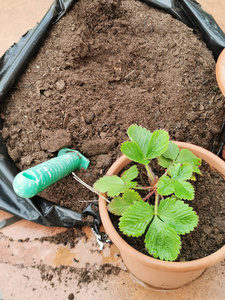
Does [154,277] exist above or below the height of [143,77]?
below

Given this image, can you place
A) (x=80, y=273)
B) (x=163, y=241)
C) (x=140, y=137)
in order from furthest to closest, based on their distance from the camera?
(x=80, y=273)
(x=140, y=137)
(x=163, y=241)

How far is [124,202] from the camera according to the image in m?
0.87

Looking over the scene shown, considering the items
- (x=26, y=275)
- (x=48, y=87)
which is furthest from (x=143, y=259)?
(x=48, y=87)

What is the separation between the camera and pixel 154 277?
3.25 ft

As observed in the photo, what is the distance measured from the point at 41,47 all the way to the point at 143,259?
1.22m

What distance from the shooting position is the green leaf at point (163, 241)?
728mm

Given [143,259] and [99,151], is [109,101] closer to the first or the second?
[99,151]

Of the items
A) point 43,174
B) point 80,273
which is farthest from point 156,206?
point 80,273

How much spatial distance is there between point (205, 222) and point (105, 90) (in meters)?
0.81

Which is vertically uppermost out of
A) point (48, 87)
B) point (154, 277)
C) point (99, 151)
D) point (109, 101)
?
point (48, 87)

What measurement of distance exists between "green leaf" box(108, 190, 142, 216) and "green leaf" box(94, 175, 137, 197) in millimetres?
28

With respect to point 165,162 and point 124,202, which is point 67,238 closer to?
point 124,202

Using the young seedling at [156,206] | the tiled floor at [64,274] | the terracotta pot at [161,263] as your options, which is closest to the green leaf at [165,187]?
the young seedling at [156,206]

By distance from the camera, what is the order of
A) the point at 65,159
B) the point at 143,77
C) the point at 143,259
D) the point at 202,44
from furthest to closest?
the point at 202,44 < the point at 143,77 < the point at 65,159 < the point at 143,259
